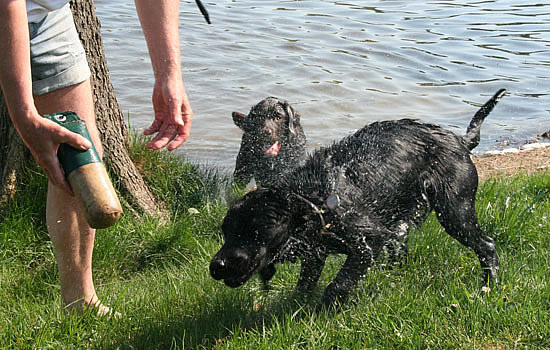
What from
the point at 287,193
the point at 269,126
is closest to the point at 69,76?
the point at 287,193

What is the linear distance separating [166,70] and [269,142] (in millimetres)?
3299

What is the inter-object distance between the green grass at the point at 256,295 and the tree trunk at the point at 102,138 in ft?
0.51

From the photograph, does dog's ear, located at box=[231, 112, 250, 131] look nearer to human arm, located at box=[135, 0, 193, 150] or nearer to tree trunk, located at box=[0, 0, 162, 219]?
tree trunk, located at box=[0, 0, 162, 219]

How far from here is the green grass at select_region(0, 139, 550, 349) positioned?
122 inches

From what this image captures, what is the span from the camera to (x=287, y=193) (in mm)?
3359

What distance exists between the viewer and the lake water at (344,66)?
8.63m

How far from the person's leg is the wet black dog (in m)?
0.80

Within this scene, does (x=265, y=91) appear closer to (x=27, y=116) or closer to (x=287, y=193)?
(x=287, y=193)

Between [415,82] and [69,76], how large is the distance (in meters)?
7.35

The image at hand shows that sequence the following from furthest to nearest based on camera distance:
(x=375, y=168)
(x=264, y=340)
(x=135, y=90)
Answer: (x=135, y=90)
(x=375, y=168)
(x=264, y=340)

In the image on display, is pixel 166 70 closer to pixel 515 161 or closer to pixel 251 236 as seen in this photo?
pixel 251 236

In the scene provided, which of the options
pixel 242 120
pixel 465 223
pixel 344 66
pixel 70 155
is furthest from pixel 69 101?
pixel 344 66

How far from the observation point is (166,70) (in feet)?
9.82

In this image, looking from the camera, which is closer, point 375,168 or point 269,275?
point 269,275
